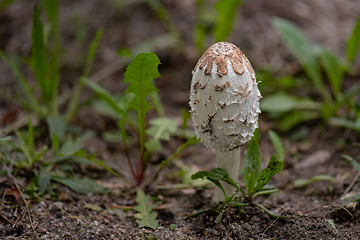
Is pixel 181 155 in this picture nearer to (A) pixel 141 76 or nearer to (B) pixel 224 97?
(A) pixel 141 76

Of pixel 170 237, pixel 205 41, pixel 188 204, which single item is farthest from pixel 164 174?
pixel 205 41

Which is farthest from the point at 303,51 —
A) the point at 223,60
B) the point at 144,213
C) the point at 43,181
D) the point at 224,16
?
the point at 43,181

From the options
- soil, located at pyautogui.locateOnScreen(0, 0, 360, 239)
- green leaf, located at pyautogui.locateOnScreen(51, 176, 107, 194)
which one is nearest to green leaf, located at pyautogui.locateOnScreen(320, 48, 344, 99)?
soil, located at pyautogui.locateOnScreen(0, 0, 360, 239)

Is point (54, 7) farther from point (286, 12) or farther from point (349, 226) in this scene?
point (349, 226)

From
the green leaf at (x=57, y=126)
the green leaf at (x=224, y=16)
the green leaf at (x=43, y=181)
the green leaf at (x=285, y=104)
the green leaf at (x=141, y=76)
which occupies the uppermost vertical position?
the green leaf at (x=224, y=16)

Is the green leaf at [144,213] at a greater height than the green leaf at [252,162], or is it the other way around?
the green leaf at [252,162]

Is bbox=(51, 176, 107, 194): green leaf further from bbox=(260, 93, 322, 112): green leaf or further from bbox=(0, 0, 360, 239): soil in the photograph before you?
bbox=(260, 93, 322, 112): green leaf

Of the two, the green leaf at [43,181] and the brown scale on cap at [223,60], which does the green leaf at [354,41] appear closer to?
the brown scale on cap at [223,60]

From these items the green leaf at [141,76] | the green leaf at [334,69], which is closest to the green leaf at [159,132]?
the green leaf at [141,76]
